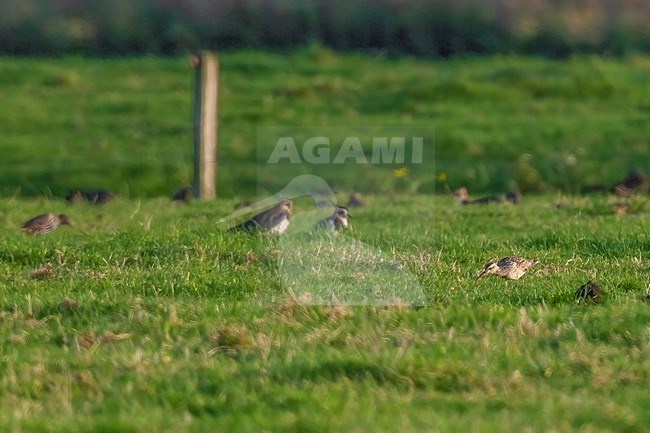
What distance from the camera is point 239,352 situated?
6.45 meters

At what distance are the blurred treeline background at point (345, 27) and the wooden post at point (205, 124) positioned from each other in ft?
41.5

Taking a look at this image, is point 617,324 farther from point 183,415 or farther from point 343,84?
point 343,84

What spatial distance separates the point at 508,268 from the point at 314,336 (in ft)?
7.03

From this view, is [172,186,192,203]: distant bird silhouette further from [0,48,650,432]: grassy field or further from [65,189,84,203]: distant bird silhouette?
[65,189,84,203]: distant bird silhouette

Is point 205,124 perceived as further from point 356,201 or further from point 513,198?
point 513,198

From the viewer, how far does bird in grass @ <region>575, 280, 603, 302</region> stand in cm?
750

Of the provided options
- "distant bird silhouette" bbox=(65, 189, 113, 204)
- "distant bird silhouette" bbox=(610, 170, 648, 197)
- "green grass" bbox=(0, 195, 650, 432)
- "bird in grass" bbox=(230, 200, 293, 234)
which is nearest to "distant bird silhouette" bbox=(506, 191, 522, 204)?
"distant bird silhouette" bbox=(610, 170, 648, 197)

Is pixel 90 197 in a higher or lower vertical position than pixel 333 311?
lower

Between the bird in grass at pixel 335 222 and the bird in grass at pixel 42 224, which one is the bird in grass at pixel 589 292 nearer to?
the bird in grass at pixel 335 222

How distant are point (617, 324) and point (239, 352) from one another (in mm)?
2101

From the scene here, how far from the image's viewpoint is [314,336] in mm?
6660

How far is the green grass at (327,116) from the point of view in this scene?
58.0 feet

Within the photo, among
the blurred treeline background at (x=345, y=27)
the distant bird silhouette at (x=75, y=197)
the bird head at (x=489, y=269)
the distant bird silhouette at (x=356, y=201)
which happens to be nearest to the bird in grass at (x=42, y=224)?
the distant bird silhouette at (x=75, y=197)

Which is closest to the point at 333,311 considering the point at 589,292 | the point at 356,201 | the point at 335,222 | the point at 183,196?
the point at 589,292
